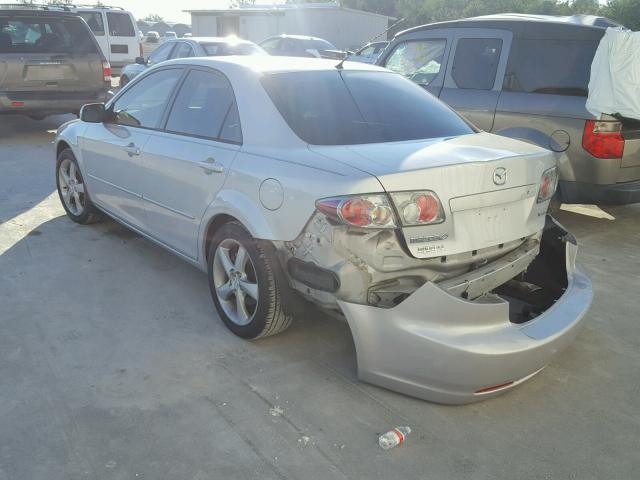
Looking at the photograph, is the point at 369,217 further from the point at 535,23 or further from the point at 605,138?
the point at 535,23

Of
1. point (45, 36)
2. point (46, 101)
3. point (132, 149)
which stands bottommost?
point (46, 101)

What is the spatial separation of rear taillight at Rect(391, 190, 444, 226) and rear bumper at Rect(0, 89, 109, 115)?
323 inches

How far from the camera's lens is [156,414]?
285 centimetres

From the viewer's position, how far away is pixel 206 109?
12.7 ft

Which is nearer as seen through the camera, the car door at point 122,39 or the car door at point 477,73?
the car door at point 477,73

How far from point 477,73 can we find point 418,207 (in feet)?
12.9

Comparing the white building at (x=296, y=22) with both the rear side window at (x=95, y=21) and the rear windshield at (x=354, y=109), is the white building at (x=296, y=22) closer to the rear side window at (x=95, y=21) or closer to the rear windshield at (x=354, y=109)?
the rear side window at (x=95, y=21)

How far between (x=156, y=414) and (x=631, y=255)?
4218 millimetres

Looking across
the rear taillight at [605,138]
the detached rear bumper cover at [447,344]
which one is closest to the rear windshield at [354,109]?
the detached rear bumper cover at [447,344]

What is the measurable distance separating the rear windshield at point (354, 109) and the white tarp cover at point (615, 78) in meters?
2.05

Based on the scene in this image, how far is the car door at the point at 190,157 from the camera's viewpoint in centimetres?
360

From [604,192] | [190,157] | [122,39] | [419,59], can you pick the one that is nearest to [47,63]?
[419,59]

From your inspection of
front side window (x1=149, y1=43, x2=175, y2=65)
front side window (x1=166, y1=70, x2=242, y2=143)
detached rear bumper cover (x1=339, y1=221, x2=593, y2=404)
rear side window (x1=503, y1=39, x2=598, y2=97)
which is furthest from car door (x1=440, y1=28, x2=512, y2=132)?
front side window (x1=149, y1=43, x2=175, y2=65)

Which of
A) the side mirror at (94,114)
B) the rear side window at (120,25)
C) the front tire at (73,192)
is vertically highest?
the rear side window at (120,25)
